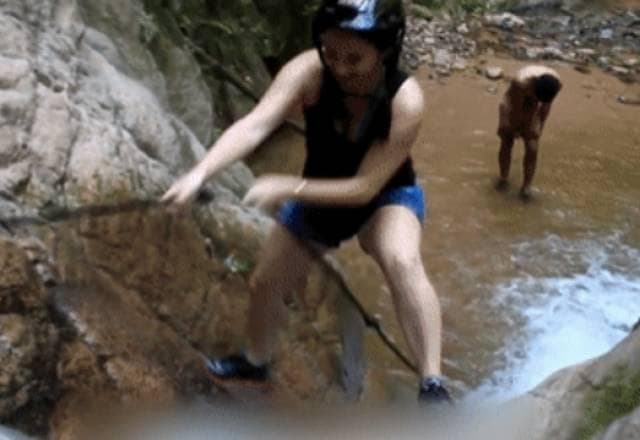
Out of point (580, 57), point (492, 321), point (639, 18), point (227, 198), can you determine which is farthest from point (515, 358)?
point (639, 18)

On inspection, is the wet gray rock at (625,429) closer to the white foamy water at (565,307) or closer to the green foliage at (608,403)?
the green foliage at (608,403)

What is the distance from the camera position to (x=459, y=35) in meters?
12.0

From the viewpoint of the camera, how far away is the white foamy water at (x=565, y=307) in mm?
5734

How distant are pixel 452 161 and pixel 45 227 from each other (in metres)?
5.17

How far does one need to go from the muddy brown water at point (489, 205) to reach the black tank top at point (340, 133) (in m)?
1.66

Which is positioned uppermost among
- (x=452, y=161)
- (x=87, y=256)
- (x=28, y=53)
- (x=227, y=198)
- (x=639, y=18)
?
(x=28, y=53)

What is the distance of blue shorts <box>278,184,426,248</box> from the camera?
134 inches

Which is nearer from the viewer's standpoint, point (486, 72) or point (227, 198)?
point (227, 198)

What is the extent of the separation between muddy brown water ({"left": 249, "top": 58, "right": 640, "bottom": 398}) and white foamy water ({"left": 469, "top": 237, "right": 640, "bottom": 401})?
1.5 inches

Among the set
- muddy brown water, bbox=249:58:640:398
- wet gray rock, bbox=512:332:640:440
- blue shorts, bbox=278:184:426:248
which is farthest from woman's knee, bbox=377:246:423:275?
muddy brown water, bbox=249:58:640:398

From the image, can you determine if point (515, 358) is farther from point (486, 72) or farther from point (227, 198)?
point (486, 72)

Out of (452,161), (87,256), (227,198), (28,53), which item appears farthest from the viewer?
(452,161)

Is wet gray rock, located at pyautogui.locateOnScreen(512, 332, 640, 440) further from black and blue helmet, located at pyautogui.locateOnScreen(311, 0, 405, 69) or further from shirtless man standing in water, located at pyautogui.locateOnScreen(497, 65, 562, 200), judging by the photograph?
shirtless man standing in water, located at pyautogui.locateOnScreen(497, 65, 562, 200)

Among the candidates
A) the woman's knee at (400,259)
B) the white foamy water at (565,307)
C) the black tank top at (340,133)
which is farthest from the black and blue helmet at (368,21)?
the white foamy water at (565,307)
